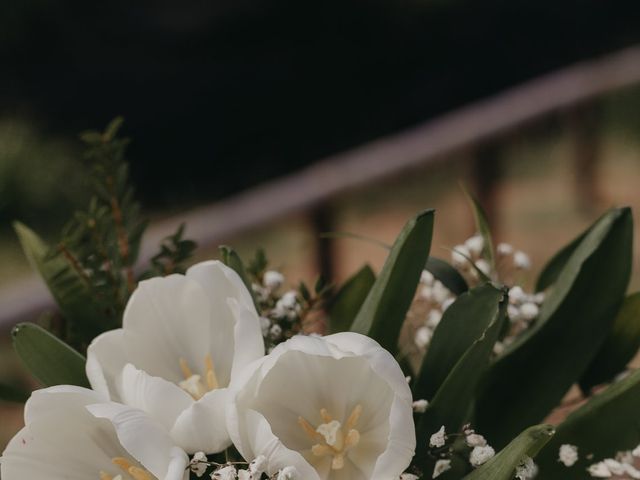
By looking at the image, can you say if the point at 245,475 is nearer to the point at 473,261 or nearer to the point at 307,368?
the point at 307,368

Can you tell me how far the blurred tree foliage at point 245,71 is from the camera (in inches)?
239

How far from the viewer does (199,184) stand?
606cm

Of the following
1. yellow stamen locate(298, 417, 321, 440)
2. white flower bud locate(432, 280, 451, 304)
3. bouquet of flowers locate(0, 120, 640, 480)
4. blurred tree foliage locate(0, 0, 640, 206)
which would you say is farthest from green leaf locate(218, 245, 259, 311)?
blurred tree foliage locate(0, 0, 640, 206)

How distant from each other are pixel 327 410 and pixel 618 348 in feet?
0.96

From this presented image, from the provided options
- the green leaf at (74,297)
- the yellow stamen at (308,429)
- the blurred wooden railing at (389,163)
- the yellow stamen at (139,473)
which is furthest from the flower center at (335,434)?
the blurred wooden railing at (389,163)

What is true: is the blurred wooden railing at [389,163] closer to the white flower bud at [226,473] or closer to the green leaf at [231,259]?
the green leaf at [231,259]

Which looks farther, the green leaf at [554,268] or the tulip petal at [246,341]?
the green leaf at [554,268]

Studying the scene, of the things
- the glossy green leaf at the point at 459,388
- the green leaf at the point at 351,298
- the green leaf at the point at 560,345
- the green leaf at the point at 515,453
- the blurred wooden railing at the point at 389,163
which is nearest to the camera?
the green leaf at the point at 515,453

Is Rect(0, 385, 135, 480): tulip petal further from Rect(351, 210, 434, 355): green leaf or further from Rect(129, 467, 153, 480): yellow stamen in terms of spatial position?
Rect(351, 210, 434, 355): green leaf

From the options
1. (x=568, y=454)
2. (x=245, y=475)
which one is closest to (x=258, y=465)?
(x=245, y=475)

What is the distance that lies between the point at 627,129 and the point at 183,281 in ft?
17.4

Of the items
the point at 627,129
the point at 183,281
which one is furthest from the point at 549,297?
the point at 627,129

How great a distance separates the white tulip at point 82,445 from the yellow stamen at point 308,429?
9 cm

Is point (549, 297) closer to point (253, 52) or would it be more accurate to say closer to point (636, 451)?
point (636, 451)
